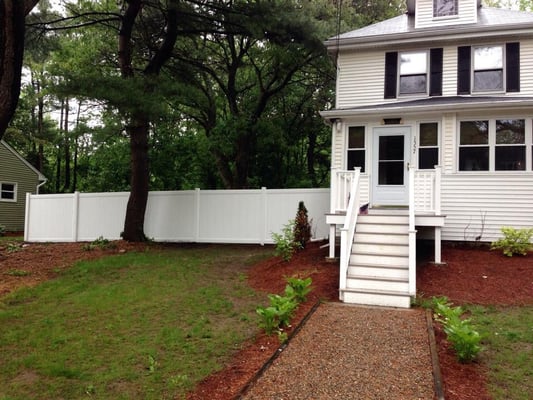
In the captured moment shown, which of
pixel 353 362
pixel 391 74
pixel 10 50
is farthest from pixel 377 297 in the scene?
pixel 10 50

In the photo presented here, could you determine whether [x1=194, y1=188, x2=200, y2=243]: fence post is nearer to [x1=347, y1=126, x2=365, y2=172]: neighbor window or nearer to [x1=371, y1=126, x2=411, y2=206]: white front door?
[x1=347, y1=126, x2=365, y2=172]: neighbor window

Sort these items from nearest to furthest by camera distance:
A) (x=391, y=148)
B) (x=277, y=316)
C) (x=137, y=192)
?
(x=277, y=316) → (x=391, y=148) → (x=137, y=192)

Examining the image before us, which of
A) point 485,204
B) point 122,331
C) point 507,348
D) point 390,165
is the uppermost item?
point 390,165

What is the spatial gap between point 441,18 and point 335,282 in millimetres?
8296

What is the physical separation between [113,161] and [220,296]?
48.9 feet

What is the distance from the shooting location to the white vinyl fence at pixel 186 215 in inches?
474

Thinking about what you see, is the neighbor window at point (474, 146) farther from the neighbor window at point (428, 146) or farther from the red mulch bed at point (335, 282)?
the red mulch bed at point (335, 282)

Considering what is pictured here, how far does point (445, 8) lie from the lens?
11188 mm

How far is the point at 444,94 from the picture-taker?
34.6ft

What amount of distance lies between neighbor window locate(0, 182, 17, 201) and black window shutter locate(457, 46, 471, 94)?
20.6 metres

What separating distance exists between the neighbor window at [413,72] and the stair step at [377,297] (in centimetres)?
656

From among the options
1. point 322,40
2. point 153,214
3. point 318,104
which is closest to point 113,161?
point 153,214

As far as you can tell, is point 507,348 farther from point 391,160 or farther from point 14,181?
point 14,181

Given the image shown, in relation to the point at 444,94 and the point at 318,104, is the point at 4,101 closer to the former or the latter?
the point at 444,94
